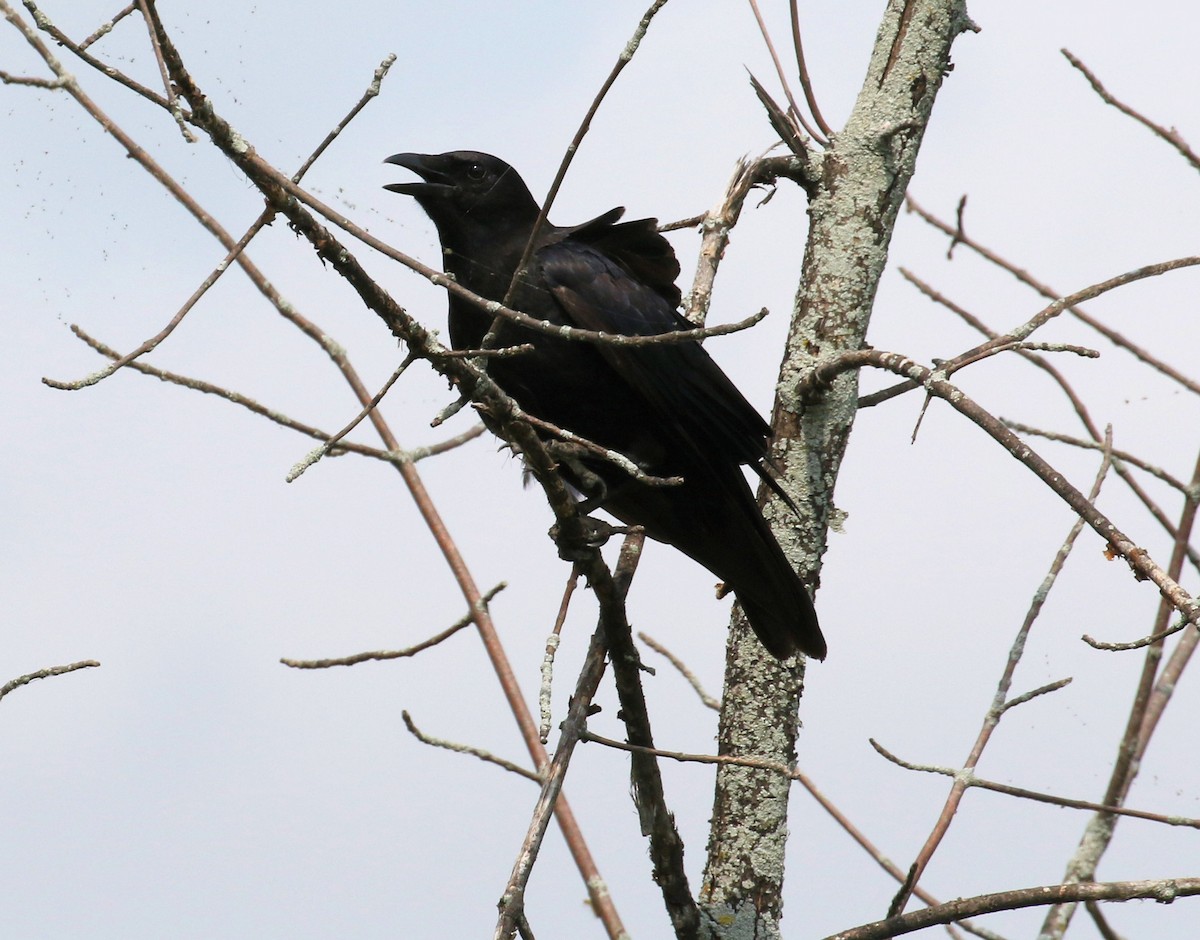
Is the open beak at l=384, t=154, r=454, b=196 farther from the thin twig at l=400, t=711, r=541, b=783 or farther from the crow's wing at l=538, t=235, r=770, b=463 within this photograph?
the thin twig at l=400, t=711, r=541, b=783

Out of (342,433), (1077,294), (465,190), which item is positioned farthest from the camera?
(465,190)

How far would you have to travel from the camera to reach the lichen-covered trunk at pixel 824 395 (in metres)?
3.25

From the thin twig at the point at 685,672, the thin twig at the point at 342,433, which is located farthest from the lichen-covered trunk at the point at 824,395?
the thin twig at the point at 342,433

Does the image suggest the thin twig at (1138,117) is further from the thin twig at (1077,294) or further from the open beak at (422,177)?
the open beak at (422,177)

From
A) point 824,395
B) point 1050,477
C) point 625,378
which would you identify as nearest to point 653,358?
point 625,378

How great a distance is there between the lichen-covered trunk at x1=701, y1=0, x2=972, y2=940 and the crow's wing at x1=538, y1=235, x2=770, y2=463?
0.42 ft

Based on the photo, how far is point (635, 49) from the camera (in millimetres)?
1955

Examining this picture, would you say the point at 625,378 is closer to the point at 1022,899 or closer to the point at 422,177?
the point at 422,177

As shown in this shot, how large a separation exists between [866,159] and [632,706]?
1703 mm

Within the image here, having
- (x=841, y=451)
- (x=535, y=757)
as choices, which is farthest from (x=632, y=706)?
(x=841, y=451)

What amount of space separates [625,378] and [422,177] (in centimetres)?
100

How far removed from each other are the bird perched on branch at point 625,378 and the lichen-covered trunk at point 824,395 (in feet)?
0.34

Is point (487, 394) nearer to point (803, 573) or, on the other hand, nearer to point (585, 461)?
point (585, 461)

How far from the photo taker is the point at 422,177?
13.4 feet
